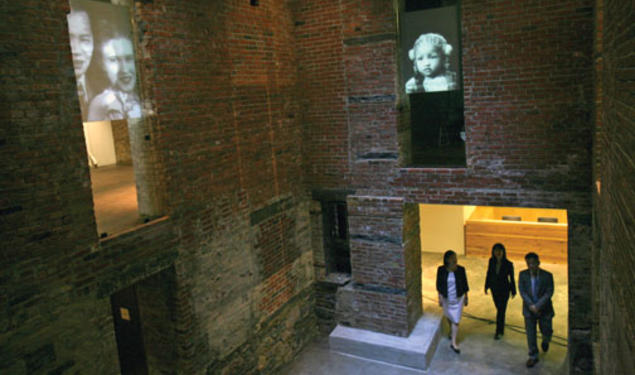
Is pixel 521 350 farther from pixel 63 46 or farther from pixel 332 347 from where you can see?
pixel 63 46

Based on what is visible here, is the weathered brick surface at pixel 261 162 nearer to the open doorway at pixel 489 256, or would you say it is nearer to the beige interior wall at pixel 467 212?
the open doorway at pixel 489 256

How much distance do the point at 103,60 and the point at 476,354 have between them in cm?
671

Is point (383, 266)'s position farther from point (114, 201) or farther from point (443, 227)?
point (443, 227)

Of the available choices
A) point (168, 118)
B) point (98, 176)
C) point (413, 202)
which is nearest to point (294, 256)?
point (413, 202)

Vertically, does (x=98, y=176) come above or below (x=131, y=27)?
below

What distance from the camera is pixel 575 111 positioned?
632 cm

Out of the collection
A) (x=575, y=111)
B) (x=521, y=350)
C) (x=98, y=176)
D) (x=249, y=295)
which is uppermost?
(x=575, y=111)

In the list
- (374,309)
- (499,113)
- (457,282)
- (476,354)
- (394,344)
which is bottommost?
(476,354)

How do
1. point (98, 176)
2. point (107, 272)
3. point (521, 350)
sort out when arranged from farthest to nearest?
1. point (98, 176)
2. point (521, 350)
3. point (107, 272)

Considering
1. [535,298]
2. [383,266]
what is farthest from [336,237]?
[535,298]

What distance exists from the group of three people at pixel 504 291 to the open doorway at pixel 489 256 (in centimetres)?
32

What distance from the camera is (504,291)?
7930 mm

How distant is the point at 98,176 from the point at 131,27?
15.4ft

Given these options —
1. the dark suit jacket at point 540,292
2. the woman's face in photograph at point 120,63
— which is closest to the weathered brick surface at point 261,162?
the woman's face in photograph at point 120,63
